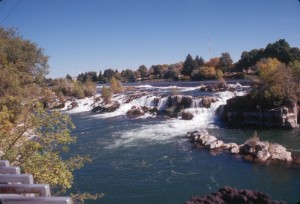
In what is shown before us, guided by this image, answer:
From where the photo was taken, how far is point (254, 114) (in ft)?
83.4

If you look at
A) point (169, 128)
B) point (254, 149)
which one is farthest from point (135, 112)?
point (254, 149)

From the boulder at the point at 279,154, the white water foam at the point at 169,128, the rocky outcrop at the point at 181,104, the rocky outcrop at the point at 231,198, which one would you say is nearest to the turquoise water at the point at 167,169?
the white water foam at the point at 169,128

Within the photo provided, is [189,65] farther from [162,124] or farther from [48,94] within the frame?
[162,124]

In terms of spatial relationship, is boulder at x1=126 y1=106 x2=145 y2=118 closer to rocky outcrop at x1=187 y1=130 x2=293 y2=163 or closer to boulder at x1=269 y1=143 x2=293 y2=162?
rocky outcrop at x1=187 y1=130 x2=293 y2=163

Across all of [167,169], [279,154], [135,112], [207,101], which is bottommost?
[167,169]

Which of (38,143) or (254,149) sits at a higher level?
(38,143)

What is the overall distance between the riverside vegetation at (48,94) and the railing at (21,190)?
4.07 m

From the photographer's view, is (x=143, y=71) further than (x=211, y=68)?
Yes

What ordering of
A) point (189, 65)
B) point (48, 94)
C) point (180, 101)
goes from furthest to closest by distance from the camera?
point (189, 65) → point (180, 101) → point (48, 94)

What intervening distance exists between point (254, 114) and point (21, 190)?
2494 cm

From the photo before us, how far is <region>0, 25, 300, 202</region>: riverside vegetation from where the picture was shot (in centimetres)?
692

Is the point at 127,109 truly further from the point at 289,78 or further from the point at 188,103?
the point at 289,78

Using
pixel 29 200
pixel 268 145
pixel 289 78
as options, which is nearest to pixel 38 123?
pixel 29 200

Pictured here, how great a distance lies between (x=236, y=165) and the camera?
15.1m
